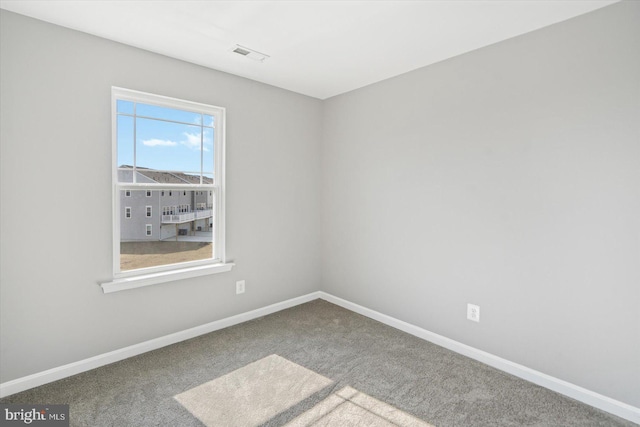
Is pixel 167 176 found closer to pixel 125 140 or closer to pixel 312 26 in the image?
pixel 125 140

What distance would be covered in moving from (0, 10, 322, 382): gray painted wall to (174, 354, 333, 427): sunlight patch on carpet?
0.86m

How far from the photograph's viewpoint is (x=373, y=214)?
11.1ft

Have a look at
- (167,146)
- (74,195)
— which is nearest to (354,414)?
(74,195)

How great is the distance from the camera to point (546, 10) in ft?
6.55

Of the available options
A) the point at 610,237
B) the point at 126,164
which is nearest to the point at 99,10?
the point at 126,164

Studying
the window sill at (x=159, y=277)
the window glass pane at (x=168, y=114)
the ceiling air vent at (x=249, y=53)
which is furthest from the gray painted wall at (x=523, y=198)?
the window glass pane at (x=168, y=114)

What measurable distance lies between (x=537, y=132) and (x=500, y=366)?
1725 mm

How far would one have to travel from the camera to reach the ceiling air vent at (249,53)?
2.54 metres

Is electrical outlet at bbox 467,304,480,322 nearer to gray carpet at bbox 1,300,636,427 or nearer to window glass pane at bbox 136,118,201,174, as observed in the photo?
gray carpet at bbox 1,300,636,427

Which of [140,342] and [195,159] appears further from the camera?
[195,159]

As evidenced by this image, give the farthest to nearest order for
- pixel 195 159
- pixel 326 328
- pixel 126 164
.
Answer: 1. pixel 326 328
2. pixel 195 159
3. pixel 126 164

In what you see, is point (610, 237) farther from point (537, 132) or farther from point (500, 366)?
point (500, 366)

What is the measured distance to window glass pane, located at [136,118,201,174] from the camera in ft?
8.75

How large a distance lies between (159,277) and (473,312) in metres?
2.58
